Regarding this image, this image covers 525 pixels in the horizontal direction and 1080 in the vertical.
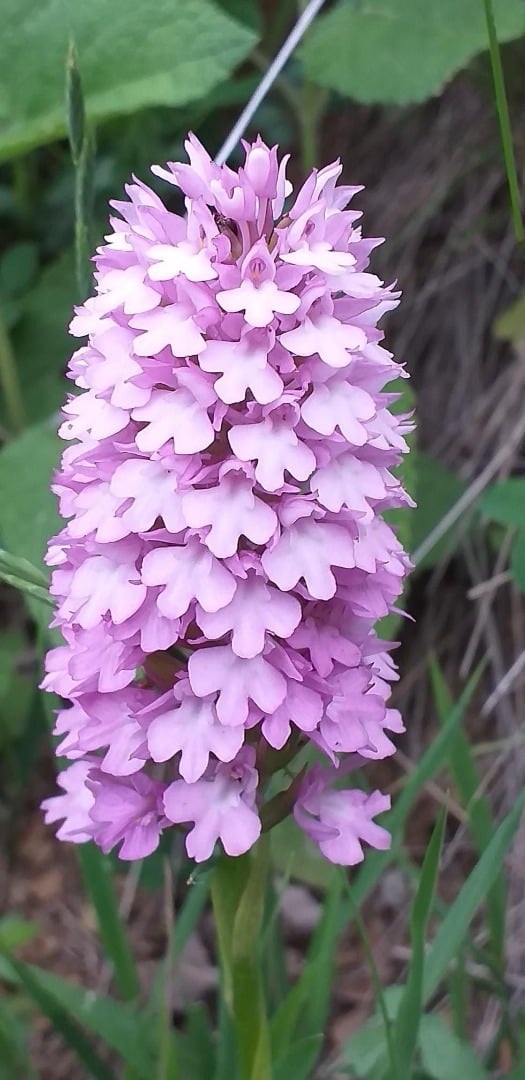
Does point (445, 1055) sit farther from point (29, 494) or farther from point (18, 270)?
point (18, 270)

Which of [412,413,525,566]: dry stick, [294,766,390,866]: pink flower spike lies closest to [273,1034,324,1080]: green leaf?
[294,766,390,866]: pink flower spike

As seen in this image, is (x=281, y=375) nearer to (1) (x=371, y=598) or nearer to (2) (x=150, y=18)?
(1) (x=371, y=598)

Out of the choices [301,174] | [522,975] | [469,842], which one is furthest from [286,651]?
[301,174]

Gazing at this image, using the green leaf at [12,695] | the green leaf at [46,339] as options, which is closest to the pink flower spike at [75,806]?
the green leaf at [12,695]

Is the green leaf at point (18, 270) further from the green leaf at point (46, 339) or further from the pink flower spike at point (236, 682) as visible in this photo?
the pink flower spike at point (236, 682)

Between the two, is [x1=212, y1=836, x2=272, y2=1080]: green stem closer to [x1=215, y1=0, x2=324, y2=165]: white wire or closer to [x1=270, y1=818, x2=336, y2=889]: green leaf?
[x1=270, y1=818, x2=336, y2=889]: green leaf
